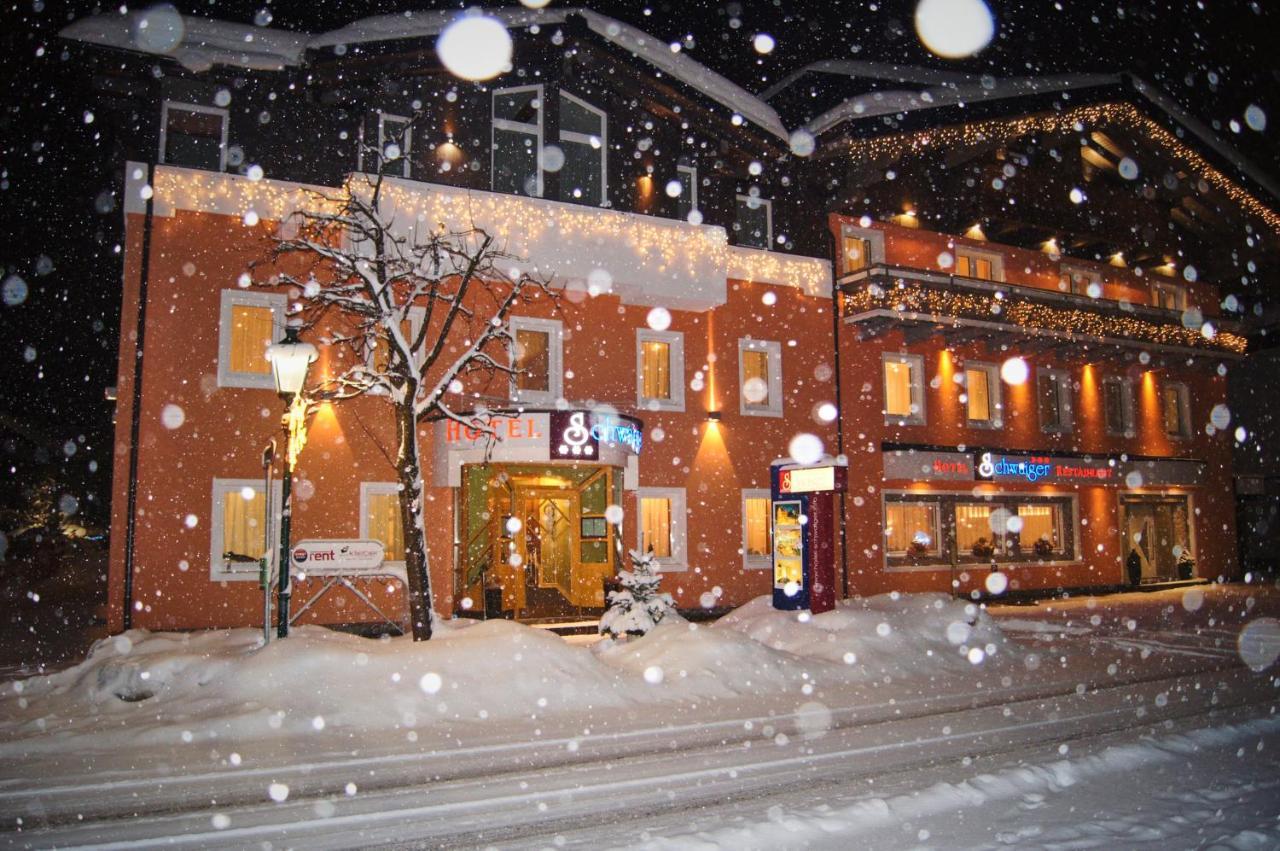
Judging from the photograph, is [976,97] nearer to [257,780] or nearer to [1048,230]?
[1048,230]

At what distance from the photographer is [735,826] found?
554 cm

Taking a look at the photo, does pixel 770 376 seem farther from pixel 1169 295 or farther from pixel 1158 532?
pixel 1169 295

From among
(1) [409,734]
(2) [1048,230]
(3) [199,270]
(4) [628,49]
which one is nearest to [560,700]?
(1) [409,734]

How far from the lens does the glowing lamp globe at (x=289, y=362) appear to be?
10109 millimetres

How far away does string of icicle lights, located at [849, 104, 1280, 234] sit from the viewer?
72.2 ft

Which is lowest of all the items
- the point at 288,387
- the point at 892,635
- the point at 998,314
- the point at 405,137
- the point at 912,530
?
the point at 892,635

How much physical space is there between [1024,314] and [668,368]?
10952 mm

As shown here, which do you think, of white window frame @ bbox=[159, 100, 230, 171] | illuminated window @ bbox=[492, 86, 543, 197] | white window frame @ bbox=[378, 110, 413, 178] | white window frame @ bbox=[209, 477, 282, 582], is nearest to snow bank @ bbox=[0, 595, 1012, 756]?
white window frame @ bbox=[209, 477, 282, 582]

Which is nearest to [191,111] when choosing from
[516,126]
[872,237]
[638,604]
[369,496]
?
[516,126]

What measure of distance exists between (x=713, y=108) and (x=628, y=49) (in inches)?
101

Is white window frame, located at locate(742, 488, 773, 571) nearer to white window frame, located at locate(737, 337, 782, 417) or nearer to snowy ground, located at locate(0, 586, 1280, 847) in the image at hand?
white window frame, located at locate(737, 337, 782, 417)

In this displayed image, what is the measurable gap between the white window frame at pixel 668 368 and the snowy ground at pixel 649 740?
7.01 meters

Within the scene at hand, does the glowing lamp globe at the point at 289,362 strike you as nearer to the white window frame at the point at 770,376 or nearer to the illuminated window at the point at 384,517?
the illuminated window at the point at 384,517

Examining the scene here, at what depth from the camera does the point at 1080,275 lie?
27.3 metres
